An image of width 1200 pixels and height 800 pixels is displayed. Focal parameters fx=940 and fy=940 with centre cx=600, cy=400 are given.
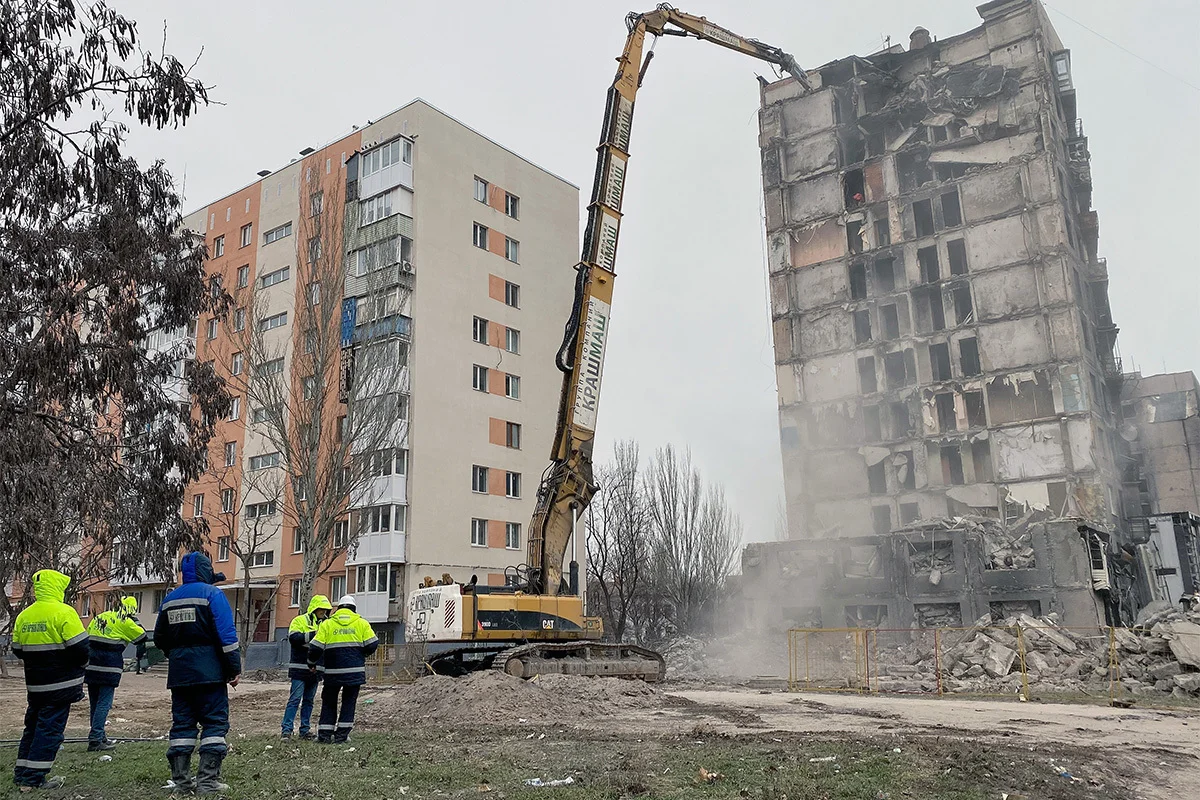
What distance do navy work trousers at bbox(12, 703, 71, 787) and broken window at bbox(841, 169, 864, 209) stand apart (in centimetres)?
5260

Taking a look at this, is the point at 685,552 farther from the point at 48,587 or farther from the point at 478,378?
the point at 48,587

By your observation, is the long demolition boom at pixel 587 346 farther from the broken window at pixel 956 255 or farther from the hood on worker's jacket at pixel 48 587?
the broken window at pixel 956 255

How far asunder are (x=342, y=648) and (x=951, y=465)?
144ft

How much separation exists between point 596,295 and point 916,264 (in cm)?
3629

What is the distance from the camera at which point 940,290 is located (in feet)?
168

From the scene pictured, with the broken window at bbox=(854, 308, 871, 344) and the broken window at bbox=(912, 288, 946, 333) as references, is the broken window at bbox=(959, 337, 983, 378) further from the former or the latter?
the broken window at bbox=(854, 308, 871, 344)

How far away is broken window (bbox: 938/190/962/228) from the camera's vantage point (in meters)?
51.4

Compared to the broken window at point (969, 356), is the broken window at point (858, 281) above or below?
above

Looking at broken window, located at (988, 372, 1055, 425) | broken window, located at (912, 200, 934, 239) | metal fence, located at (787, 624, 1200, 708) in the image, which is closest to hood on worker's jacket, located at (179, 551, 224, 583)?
metal fence, located at (787, 624, 1200, 708)

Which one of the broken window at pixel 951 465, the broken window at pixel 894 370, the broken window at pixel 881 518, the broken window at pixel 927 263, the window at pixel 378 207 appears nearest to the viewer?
the window at pixel 378 207

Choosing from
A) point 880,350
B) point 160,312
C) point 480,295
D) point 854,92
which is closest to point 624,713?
point 160,312

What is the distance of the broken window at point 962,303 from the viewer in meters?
50.6

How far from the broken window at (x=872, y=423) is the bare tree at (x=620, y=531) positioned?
12.8m

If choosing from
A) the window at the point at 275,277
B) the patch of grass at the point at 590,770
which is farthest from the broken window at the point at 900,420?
the patch of grass at the point at 590,770
